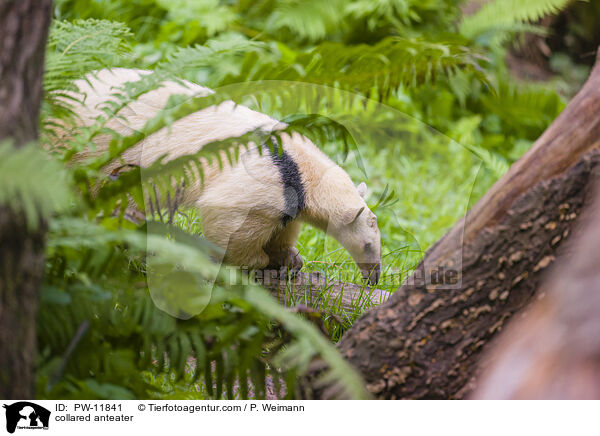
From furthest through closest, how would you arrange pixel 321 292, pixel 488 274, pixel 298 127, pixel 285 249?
1. pixel 285 249
2. pixel 321 292
3. pixel 298 127
4. pixel 488 274

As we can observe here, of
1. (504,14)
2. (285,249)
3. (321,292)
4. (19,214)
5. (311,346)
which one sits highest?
(19,214)

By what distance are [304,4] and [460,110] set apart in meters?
2.46

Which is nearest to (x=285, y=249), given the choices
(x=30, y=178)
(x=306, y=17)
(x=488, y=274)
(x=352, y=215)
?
(x=352, y=215)

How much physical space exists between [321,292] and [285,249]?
0.62 m

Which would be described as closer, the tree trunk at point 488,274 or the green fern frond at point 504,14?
the tree trunk at point 488,274

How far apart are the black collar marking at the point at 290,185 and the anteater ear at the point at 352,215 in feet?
1.07

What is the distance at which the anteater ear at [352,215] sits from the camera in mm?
3863

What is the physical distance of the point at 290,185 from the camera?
3621 mm

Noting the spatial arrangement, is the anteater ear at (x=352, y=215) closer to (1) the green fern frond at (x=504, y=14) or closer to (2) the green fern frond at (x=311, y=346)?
(2) the green fern frond at (x=311, y=346)

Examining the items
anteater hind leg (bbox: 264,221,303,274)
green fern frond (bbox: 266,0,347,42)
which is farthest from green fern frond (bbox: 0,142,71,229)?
green fern frond (bbox: 266,0,347,42)

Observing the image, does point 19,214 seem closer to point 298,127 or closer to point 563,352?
point 298,127

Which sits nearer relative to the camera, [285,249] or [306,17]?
[285,249]

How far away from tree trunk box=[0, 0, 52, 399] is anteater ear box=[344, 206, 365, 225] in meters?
2.48
